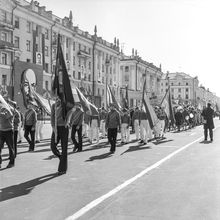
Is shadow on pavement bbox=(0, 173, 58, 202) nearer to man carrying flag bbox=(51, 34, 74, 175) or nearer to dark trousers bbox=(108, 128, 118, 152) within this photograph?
man carrying flag bbox=(51, 34, 74, 175)

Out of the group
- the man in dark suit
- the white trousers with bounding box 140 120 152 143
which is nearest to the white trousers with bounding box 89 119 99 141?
the white trousers with bounding box 140 120 152 143

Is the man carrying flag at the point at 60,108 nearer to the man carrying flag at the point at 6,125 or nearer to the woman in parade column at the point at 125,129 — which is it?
the man carrying flag at the point at 6,125

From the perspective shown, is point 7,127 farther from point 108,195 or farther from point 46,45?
point 46,45

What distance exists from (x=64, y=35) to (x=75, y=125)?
173ft

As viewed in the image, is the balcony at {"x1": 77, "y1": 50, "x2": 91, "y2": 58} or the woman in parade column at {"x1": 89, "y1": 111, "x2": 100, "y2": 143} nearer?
the woman in parade column at {"x1": 89, "y1": 111, "x2": 100, "y2": 143}

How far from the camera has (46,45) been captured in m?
59.2

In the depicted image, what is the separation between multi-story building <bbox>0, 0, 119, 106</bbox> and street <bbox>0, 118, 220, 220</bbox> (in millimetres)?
24596

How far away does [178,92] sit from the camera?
15975 centimetres

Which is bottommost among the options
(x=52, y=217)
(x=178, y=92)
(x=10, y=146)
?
(x=52, y=217)

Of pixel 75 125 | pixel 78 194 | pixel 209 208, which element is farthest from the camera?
pixel 75 125

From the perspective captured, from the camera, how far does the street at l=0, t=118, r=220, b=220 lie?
213 inches

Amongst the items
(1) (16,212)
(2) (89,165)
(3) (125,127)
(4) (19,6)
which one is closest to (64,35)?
(4) (19,6)

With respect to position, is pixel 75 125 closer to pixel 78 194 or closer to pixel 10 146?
pixel 10 146

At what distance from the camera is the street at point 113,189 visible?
5.42 metres
